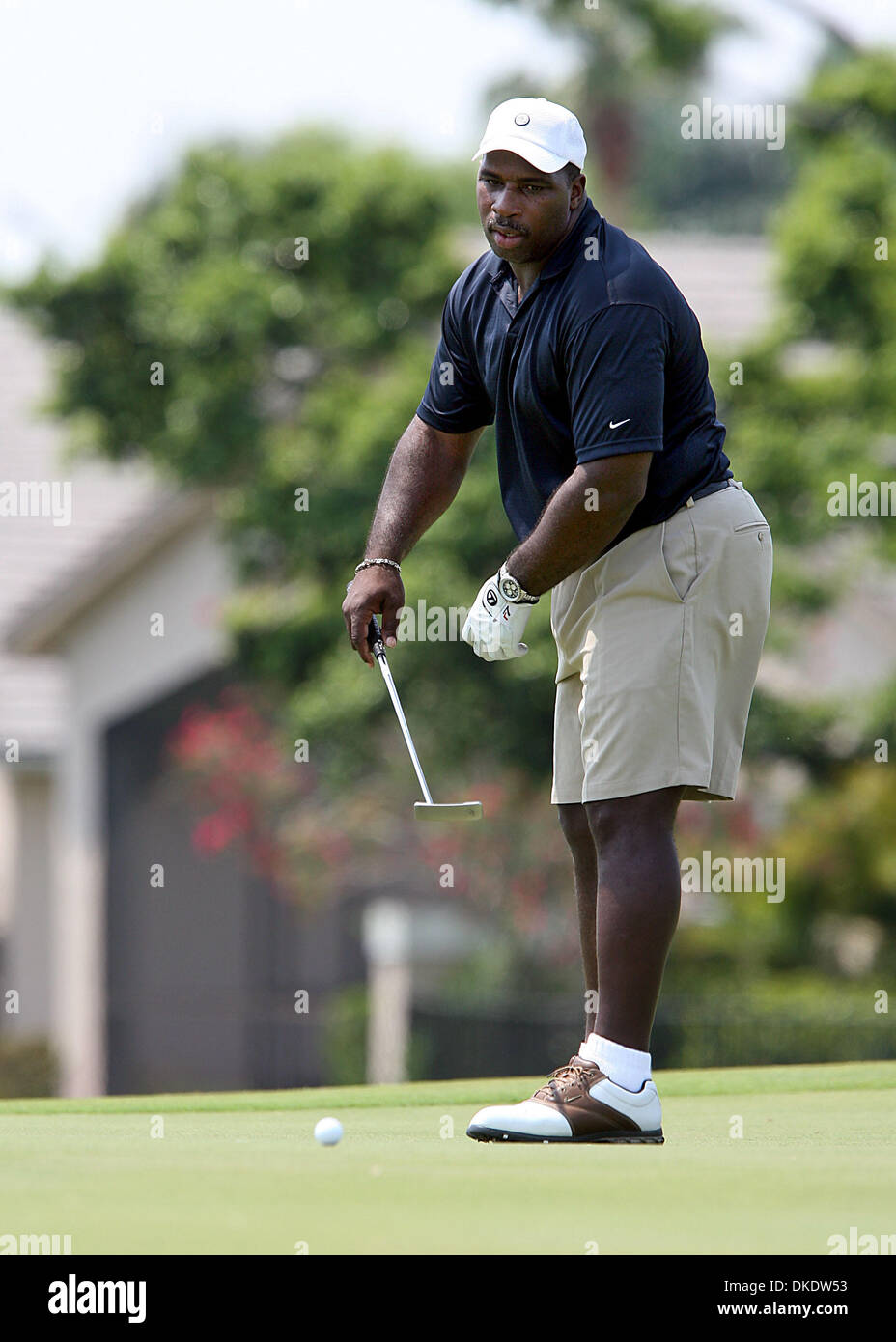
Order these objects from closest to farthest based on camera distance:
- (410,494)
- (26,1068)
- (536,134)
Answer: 1. (536,134)
2. (410,494)
3. (26,1068)

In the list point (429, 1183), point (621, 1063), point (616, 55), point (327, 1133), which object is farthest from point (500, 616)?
point (616, 55)

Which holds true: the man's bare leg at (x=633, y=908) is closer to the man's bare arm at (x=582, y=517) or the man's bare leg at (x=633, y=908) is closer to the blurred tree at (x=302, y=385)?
the man's bare arm at (x=582, y=517)

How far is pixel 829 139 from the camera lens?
46.9ft

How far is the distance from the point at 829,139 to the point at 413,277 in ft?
10.1

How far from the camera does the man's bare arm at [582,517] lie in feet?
14.1

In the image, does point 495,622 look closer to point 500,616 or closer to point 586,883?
point 500,616

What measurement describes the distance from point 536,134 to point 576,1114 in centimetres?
205

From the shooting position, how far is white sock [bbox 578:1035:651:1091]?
4.41 meters

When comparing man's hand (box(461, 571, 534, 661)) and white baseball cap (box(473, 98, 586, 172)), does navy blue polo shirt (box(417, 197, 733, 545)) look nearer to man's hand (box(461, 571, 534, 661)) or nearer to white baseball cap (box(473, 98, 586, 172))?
white baseball cap (box(473, 98, 586, 172))

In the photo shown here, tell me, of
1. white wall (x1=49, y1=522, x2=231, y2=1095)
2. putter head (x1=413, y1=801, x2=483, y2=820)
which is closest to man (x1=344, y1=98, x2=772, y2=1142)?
putter head (x1=413, y1=801, x2=483, y2=820)

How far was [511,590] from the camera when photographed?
14.7 ft

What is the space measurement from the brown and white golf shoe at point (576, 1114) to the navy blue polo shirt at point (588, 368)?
118cm

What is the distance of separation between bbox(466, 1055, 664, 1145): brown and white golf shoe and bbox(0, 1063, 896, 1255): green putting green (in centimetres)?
6
